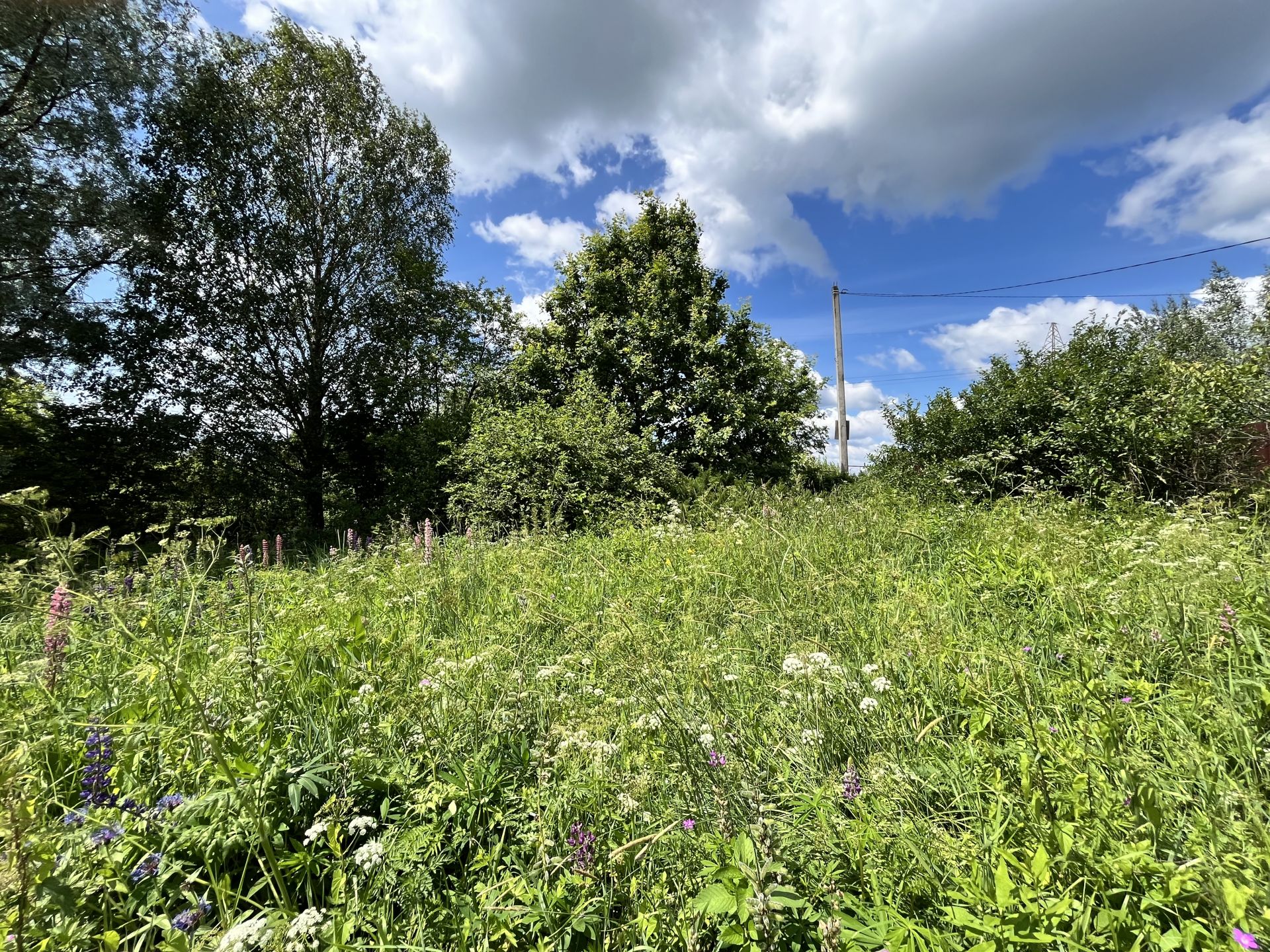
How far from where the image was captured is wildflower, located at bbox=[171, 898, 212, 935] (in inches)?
48.3

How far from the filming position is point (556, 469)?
9055mm

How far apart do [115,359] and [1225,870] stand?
1618 cm

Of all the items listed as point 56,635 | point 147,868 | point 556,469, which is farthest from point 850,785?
point 556,469

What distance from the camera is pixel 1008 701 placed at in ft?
6.23

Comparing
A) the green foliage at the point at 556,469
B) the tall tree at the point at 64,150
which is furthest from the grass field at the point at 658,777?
the tall tree at the point at 64,150

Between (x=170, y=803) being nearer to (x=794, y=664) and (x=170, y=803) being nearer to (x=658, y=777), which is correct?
(x=658, y=777)

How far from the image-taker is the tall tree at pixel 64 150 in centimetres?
823

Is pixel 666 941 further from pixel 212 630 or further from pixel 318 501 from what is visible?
pixel 318 501

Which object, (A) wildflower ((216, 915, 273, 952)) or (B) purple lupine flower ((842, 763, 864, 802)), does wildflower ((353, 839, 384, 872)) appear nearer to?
(A) wildflower ((216, 915, 273, 952))

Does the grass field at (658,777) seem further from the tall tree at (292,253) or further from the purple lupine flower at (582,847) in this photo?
the tall tree at (292,253)

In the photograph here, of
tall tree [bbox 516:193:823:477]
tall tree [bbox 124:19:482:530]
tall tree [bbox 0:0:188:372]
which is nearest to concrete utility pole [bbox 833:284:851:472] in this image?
tall tree [bbox 516:193:823:477]

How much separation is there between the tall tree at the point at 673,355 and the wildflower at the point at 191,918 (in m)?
9.92

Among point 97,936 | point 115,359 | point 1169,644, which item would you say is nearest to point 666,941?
point 97,936

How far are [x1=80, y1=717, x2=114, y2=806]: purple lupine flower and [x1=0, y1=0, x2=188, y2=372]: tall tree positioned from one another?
11139 mm
